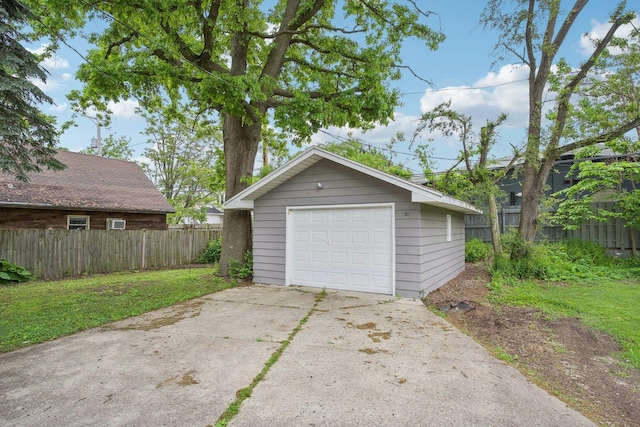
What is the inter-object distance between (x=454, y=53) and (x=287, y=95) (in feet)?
20.4

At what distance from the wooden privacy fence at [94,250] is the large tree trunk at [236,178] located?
4518 millimetres

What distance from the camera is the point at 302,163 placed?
7.55m

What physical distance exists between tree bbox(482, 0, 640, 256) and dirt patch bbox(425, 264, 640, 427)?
497cm

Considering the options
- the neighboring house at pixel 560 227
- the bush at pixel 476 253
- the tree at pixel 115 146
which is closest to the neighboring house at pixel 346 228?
the bush at pixel 476 253

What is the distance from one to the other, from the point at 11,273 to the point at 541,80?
16025 millimetres

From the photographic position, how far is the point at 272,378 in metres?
3.21

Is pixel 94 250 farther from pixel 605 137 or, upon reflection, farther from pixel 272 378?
pixel 605 137

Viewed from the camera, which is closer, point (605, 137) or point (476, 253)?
point (605, 137)

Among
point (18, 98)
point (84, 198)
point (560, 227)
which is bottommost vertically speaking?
point (560, 227)

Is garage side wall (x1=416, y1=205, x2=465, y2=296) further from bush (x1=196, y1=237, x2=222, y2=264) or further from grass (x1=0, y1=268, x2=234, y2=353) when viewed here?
bush (x1=196, y1=237, x2=222, y2=264)

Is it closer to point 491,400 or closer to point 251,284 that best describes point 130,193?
point 251,284

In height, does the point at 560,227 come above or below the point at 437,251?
above

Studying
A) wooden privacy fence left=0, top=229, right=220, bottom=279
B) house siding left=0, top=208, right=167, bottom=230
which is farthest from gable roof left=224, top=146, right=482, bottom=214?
house siding left=0, top=208, right=167, bottom=230

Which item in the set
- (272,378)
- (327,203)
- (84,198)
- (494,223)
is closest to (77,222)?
(84,198)
